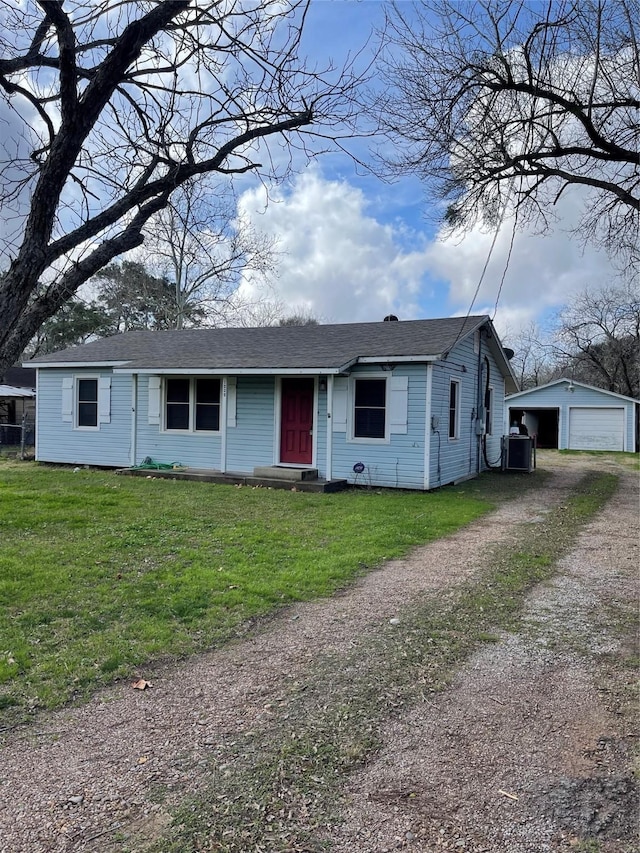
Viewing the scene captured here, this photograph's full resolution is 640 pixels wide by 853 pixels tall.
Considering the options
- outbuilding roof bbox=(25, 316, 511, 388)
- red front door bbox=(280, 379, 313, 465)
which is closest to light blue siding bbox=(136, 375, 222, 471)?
outbuilding roof bbox=(25, 316, 511, 388)

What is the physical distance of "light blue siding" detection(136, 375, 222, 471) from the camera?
1347 cm

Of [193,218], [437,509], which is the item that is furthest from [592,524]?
[193,218]

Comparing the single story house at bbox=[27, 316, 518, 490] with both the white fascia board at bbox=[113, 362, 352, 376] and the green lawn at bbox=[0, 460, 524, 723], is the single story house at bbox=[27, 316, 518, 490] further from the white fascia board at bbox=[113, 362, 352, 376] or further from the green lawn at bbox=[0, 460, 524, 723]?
the green lawn at bbox=[0, 460, 524, 723]

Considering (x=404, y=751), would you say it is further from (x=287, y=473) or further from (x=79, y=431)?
(x=79, y=431)

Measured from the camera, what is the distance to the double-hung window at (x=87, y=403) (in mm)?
15000

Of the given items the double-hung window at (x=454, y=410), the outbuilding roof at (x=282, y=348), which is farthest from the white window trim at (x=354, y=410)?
the double-hung window at (x=454, y=410)

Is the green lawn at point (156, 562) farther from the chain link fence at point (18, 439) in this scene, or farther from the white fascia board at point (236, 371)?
the chain link fence at point (18, 439)

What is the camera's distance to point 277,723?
2.90m

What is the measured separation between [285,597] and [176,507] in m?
4.56

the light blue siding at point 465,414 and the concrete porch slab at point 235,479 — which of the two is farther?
the light blue siding at point 465,414

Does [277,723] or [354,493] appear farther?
[354,493]

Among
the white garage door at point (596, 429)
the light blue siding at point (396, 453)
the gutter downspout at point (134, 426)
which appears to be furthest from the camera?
the white garage door at point (596, 429)

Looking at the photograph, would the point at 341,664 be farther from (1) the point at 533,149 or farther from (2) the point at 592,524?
(1) the point at 533,149

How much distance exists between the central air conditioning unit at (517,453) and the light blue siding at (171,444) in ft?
25.4
